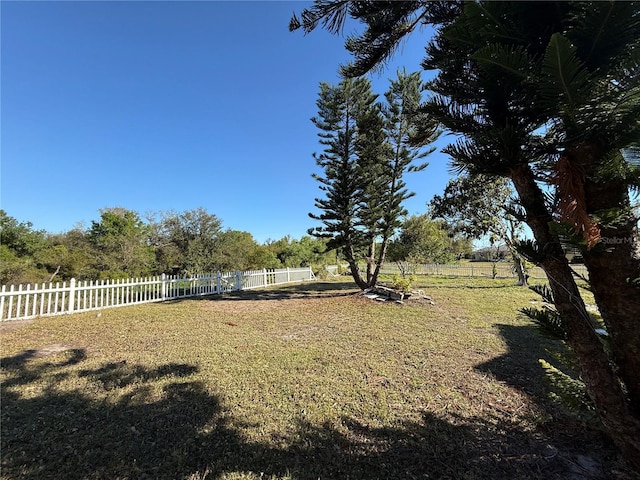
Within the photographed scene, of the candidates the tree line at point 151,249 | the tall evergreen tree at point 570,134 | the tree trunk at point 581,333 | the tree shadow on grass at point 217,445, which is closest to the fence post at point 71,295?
the tree line at point 151,249

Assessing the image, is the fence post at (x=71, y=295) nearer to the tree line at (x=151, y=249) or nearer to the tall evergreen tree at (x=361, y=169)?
the tree line at (x=151, y=249)

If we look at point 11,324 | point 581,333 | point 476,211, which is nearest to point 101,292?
point 11,324

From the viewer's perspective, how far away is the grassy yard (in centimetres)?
208

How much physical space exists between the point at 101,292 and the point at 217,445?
24.9 feet

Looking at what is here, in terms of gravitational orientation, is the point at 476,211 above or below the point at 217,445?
above

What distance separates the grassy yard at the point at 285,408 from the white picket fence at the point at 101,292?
1.51 m

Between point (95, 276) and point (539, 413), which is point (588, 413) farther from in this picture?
point (95, 276)

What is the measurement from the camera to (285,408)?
286 cm

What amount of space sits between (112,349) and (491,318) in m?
7.69

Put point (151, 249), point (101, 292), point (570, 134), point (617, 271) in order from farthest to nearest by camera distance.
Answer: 1. point (151, 249)
2. point (101, 292)
3. point (617, 271)
4. point (570, 134)

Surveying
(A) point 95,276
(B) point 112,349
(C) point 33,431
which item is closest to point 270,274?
(A) point 95,276

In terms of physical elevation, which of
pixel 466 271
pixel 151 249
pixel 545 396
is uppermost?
pixel 151 249

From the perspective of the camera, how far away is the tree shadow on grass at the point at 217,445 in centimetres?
203

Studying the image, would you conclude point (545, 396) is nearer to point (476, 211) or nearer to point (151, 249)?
point (476, 211)
